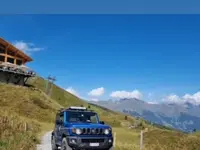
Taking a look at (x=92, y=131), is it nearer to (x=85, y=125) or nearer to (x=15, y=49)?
(x=85, y=125)

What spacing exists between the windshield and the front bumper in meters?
1.66

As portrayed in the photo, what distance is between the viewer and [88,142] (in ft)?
52.8

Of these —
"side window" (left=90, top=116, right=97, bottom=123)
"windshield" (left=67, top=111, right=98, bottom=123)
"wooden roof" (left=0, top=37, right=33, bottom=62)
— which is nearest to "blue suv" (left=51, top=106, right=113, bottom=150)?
"windshield" (left=67, top=111, right=98, bottom=123)

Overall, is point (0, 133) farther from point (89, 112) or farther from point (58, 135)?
point (89, 112)

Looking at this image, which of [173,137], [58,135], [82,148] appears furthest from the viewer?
[173,137]

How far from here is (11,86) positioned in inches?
2552

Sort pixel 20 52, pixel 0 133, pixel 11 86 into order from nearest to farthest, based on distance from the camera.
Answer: pixel 0 133 → pixel 11 86 → pixel 20 52

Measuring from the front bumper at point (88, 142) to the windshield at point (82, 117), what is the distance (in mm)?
1656

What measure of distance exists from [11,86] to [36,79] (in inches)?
2002

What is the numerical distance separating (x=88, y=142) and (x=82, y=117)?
2.01 metres

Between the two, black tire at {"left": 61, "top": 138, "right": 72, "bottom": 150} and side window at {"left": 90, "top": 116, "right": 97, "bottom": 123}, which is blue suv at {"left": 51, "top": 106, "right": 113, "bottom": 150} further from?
side window at {"left": 90, "top": 116, "right": 97, "bottom": 123}

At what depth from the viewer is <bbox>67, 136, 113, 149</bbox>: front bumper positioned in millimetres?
15944

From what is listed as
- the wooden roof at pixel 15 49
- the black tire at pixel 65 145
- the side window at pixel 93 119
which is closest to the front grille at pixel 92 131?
the black tire at pixel 65 145

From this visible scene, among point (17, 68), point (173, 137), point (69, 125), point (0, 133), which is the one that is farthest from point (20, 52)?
point (69, 125)
